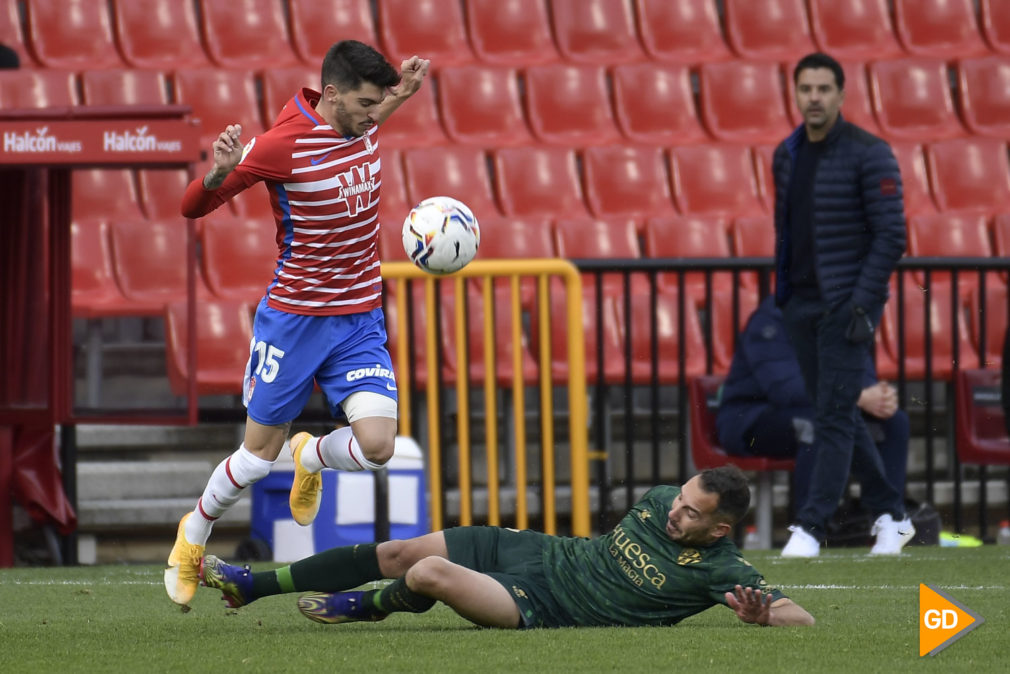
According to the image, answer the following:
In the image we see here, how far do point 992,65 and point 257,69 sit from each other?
4.92 metres

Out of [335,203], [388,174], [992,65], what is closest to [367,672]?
[335,203]

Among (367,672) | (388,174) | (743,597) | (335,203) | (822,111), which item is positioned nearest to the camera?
(367,672)

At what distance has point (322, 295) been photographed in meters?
5.51

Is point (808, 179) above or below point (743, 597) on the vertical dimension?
above

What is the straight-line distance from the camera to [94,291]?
30.1 ft

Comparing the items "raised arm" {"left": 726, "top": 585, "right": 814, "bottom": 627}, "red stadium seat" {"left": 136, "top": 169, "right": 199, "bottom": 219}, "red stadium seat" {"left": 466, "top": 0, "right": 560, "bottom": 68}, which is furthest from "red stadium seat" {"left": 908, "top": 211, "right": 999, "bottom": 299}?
"raised arm" {"left": 726, "top": 585, "right": 814, "bottom": 627}

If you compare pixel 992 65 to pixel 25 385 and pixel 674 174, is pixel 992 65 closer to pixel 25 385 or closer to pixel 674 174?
pixel 674 174

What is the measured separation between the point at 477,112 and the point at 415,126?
0.42 m

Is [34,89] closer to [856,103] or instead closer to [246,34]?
[246,34]

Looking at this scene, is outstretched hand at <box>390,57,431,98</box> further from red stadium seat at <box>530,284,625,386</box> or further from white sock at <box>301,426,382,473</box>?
red stadium seat at <box>530,284,625,386</box>

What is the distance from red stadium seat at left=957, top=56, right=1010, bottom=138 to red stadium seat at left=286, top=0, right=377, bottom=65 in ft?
12.5

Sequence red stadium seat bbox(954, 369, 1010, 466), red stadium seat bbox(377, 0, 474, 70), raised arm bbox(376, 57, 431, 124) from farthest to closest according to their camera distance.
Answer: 1. red stadium seat bbox(377, 0, 474, 70)
2. red stadium seat bbox(954, 369, 1010, 466)
3. raised arm bbox(376, 57, 431, 124)

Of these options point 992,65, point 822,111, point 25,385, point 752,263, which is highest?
point 992,65

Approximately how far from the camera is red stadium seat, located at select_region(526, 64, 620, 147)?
10.8m
